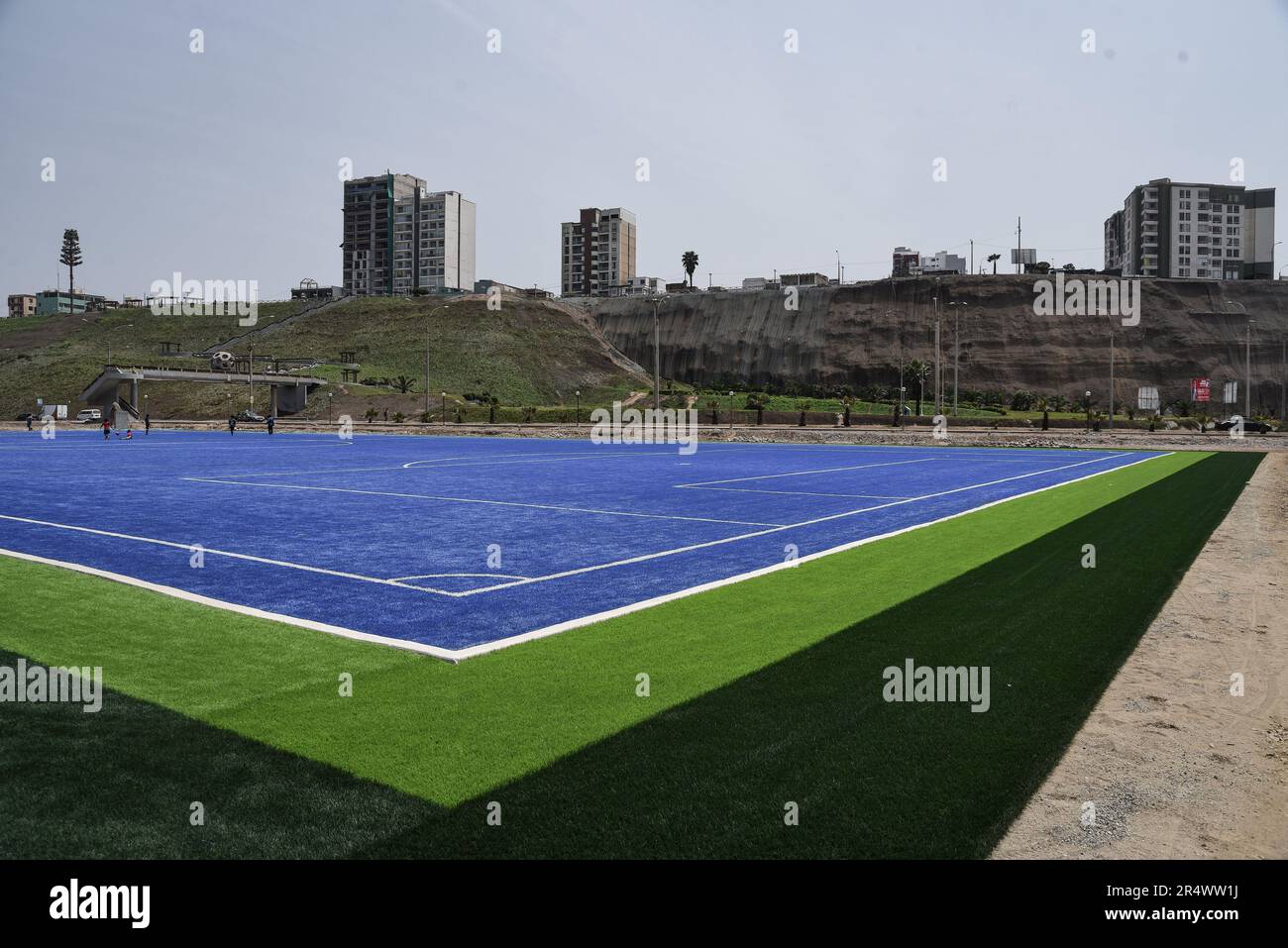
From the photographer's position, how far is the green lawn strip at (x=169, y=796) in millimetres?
4477

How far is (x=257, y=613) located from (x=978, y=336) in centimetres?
12933

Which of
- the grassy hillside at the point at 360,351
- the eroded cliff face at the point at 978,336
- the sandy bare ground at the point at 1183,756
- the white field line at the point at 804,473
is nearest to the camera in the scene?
the sandy bare ground at the point at 1183,756

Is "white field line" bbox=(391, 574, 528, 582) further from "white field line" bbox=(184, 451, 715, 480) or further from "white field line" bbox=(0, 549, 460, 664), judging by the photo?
"white field line" bbox=(184, 451, 715, 480)

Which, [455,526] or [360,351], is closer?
[455,526]

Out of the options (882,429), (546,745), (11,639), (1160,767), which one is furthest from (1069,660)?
(882,429)

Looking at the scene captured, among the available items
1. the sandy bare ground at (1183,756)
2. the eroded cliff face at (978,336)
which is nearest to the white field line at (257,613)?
the sandy bare ground at (1183,756)

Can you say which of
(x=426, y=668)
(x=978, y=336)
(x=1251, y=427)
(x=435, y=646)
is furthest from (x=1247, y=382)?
(x=426, y=668)

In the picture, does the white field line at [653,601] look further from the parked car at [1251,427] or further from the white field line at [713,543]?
the parked car at [1251,427]

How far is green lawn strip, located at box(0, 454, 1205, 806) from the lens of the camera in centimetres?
575

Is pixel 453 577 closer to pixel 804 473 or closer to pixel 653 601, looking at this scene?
pixel 653 601

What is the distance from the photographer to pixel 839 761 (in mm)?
5562

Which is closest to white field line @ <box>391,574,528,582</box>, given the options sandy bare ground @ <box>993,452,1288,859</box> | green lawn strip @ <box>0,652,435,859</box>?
green lawn strip @ <box>0,652,435,859</box>

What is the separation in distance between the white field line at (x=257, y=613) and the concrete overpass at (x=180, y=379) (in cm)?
8610

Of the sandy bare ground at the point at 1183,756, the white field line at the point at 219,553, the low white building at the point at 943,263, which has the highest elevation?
the low white building at the point at 943,263
